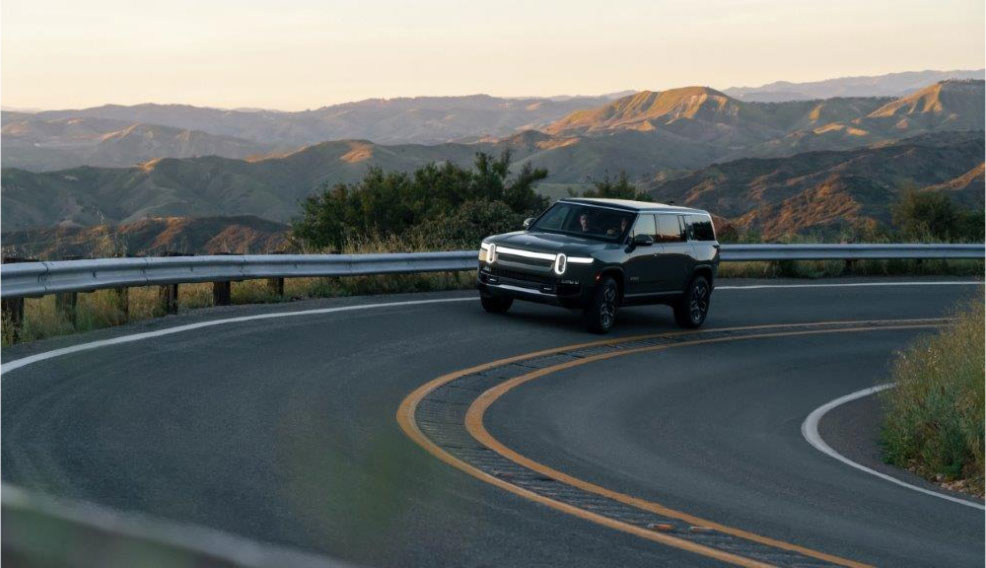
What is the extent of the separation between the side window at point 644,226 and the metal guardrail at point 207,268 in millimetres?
3641

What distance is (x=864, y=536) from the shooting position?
24.0ft

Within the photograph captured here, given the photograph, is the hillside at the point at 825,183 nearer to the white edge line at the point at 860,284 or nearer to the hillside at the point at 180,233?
the hillside at the point at 180,233

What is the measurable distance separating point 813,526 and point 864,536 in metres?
0.30

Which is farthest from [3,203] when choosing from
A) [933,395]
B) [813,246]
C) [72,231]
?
[933,395]

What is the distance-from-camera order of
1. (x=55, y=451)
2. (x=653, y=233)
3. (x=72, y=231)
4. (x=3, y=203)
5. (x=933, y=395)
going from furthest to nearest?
(x=3, y=203), (x=72, y=231), (x=653, y=233), (x=933, y=395), (x=55, y=451)

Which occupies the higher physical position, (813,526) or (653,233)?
(653,233)

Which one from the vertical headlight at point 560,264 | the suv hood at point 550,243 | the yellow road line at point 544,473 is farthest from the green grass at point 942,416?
the suv hood at point 550,243

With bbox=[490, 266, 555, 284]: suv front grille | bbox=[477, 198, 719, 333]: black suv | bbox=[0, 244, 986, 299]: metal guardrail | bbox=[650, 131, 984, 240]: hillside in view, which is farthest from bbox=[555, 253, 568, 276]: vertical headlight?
bbox=[650, 131, 984, 240]: hillside

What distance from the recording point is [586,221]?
58.0 ft

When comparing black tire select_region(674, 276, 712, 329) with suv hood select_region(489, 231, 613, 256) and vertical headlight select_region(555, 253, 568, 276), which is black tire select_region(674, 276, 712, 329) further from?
vertical headlight select_region(555, 253, 568, 276)

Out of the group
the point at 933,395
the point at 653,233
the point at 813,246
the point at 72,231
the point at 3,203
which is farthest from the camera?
the point at 3,203

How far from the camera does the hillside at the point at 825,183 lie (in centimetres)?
12150

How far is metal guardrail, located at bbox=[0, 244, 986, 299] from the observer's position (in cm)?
1270

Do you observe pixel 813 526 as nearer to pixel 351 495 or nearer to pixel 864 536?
pixel 864 536
